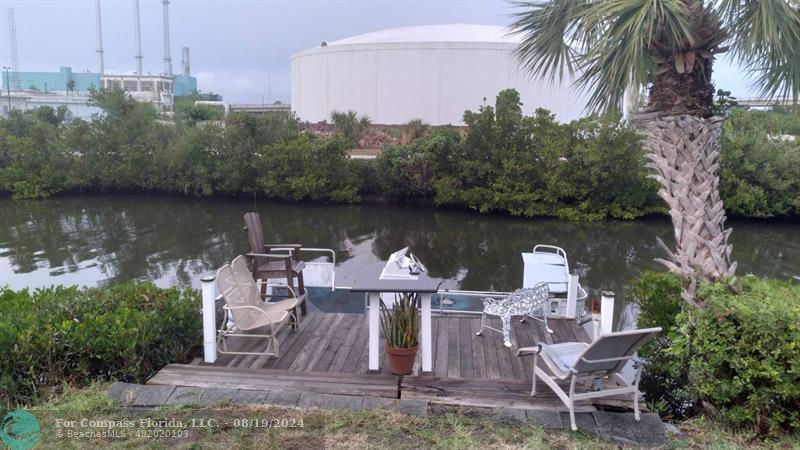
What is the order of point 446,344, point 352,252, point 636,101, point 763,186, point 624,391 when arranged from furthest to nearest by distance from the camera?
1. point 763,186
2. point 352,252
3. point 446,344
4. point 636,101
5. point 624,391

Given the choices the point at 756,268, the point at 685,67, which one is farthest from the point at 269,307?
the point at 756,268

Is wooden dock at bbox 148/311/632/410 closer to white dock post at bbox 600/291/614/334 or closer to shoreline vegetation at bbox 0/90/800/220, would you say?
white dock post at bbox 600/291/614/334

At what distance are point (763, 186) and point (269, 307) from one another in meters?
19.1

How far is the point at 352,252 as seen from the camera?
14328mm

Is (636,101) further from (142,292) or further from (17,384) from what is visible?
(17,384)

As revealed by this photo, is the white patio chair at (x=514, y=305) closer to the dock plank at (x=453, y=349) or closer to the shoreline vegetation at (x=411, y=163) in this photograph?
the dock plank at (x=453, y=349)

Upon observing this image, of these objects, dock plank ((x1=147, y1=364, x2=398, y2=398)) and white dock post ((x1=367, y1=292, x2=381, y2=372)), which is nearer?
dock plank ((x1=147, y1=364, x2=398, y2=398))

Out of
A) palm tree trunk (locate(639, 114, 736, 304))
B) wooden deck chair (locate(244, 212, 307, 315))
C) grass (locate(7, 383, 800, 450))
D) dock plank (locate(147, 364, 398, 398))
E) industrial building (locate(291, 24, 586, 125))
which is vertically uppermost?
industrial building (locate(291, 24, 586, 125))

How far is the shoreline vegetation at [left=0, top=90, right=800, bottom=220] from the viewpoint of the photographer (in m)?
18.6

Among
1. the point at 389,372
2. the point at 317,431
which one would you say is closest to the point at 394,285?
the point at 389,372

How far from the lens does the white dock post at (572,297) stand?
5.66 m

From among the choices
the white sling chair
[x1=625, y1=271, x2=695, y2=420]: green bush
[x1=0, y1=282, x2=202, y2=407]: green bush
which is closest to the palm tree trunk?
[x1=625, y1=271, x2=695, y2=420]: green bush

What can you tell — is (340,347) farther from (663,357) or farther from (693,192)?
(693,192)

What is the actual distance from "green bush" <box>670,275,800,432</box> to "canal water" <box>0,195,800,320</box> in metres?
7.23
